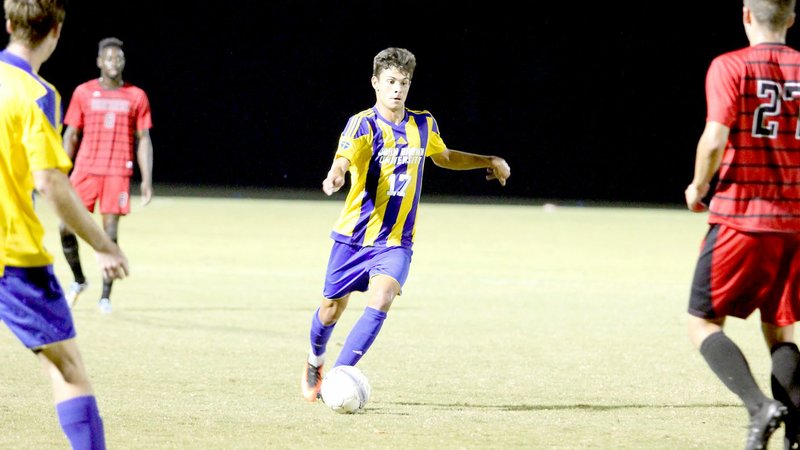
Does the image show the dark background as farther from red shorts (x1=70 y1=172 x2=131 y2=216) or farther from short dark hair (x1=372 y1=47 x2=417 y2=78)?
short dark hair (x1=372 y1=47 x2=417 y2=78)

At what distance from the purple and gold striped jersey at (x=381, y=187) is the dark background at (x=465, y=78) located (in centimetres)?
2155

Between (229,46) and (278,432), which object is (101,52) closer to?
(278,432)

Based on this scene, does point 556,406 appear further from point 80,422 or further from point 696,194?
point 80,422

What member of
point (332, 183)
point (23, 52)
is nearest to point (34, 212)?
point (23, 52)

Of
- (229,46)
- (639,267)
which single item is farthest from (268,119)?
(639,267)

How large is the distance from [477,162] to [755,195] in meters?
2.36

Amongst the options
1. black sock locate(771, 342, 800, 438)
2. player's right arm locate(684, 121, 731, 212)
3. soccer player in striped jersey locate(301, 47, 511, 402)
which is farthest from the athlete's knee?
player's right arm locate(684, 121, 731, 212)

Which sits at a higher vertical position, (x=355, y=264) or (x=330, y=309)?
(x=355, y=264)

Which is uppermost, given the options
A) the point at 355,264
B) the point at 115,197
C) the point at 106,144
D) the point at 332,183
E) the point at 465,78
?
the point at 332,183

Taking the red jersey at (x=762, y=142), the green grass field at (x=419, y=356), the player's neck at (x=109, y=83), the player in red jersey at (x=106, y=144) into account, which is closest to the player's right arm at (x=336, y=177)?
the green grass field at (x=419, y=356)

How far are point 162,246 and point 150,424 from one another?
989 centimetres

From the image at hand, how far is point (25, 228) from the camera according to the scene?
3768 millimetres

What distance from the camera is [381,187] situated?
6.33 meters

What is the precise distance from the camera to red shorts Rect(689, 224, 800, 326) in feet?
14.3
